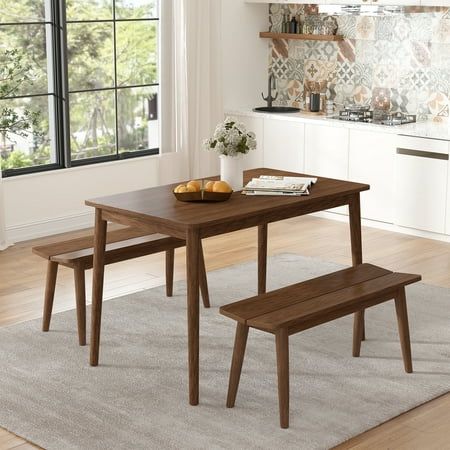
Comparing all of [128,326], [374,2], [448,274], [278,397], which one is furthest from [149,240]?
[374,2]

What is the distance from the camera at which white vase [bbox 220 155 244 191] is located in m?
4.69

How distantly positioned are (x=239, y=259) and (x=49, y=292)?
1801 mm

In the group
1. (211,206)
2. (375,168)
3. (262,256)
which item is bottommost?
(262,256)

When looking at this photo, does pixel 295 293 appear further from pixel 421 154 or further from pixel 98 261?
pixel 421 154

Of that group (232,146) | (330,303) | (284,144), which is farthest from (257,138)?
(330,303)

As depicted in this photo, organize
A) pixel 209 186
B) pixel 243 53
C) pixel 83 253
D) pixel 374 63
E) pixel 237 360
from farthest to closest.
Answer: pixel 243 53, pixel 374 63, pixel 83 253, pixel 209 186, pixel 237 360

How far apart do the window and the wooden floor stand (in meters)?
0.78

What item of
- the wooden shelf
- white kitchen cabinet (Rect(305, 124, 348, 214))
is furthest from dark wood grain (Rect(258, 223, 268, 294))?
the wooden shelf

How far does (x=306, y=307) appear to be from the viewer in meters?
4.09

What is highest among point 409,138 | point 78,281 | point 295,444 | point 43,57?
point 43,57

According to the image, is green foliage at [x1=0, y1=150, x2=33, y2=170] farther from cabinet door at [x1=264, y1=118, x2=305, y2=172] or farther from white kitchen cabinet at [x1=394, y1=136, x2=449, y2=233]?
white kitchen cabinet at [x1=394, y1=136, x2=449, y2=233]

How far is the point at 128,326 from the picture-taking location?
514 centimetres

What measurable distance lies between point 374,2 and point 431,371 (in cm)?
355

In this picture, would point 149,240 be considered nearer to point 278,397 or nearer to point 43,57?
point 278,397
